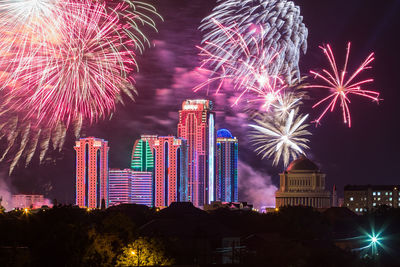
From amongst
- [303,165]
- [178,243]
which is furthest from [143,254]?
→ [303,165]

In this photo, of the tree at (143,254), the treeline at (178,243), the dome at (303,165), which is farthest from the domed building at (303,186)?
the tree at (143,254)

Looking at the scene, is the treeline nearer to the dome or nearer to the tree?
the tree

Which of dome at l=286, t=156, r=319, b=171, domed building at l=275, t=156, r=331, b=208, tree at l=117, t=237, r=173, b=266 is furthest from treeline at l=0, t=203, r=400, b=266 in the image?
dome at l=286, t=156, r=319, b=171

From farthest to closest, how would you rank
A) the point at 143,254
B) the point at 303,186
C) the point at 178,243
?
1. the point at 303,186
2. the point at 178,243
3. the point at 143,254

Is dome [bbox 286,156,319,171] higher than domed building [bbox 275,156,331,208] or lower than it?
higher

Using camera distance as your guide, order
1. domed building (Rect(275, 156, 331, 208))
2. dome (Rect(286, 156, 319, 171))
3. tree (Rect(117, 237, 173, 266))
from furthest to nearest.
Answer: dome (Rect(286, 156, 319, 171)) → domed building (Rect(275, 156, 331, 208)) → tree (Rect(117, 237, 173, 266))

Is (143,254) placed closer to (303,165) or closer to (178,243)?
(178,243)

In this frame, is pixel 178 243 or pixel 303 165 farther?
pixel 303 165

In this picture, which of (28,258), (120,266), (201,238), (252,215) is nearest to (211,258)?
(201,238)
